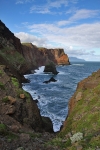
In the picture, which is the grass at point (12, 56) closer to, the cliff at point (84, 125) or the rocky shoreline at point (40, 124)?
the rocky shoreline at point (40, 124)

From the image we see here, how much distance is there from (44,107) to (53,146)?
2111 cm

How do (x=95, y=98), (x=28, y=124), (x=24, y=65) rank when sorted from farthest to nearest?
(x=24, y=65), (x=28, y=124), (x=95, y=98)

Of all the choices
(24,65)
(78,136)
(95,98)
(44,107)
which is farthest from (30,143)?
(24,65)

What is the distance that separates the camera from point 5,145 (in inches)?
444

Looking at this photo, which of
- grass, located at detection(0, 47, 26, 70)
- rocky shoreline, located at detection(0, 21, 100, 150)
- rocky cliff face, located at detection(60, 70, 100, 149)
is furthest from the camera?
grass, located at detection(0, 47, 26, 70)

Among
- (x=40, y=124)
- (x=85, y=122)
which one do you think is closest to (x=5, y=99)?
(x=40, y=124)

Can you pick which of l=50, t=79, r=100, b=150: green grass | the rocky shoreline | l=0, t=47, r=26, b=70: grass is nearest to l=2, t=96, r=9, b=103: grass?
the rocky shoreline

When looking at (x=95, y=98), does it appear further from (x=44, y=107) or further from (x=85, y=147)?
(x=44, y=107)

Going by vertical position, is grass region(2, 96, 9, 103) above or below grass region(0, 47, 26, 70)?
below

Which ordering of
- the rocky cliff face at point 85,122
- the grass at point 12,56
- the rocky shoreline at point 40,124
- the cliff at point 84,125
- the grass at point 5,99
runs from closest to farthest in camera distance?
1. the cliff at point 84,125
2. the rocky cliff face at point 85,122
3. the rocky shoreline at point 40,124
4. the grass at point 5,99
5. the grass at point 12,56

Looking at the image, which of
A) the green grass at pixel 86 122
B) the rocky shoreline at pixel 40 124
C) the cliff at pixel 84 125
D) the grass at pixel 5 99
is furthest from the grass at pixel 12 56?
the green grass at pixel 86 122

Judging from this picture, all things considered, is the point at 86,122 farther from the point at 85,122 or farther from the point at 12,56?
the point at 12,56

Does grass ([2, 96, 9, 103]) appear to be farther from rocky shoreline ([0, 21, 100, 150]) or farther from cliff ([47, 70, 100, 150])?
cliff ([47, 70, 100, 150])

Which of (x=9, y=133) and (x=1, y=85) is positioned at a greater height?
(x=1, y=85)
